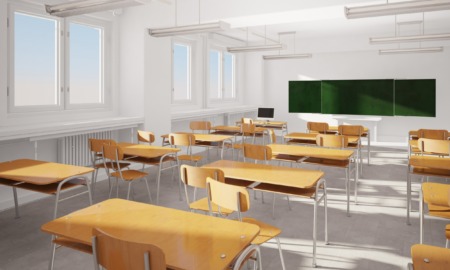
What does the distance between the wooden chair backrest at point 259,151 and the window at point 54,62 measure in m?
3.23

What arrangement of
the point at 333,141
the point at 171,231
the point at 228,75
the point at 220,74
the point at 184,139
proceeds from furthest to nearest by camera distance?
the point at 228,75 → the point at 220,74 → the point at 184,139 → the point at 333,141 → the point at 171,231

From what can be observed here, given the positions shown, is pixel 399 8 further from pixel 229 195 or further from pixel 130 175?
pixel 130 175

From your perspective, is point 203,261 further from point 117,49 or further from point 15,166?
point 117,49

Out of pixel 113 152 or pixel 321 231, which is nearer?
pixel 321 231

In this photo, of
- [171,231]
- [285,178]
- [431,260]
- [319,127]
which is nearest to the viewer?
[431,260]

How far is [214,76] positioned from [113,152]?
22.0 ft

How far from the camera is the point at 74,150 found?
18.8 ft

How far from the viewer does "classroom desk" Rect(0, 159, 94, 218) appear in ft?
10.2

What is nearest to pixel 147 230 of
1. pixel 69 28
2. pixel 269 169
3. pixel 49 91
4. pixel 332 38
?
pixel 269 169

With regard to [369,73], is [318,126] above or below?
below

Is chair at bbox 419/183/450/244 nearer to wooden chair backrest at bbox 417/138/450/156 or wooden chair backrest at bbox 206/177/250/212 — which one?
wooden chair backrest at bbox 206/177/250/212

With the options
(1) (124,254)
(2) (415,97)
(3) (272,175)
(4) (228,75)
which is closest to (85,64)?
(3) (272,175)

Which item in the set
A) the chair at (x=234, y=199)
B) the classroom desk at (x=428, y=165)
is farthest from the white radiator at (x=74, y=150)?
the classroom desk at (x=428, y=165)

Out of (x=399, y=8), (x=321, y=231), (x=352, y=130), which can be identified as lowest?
(x=321, y=231)
